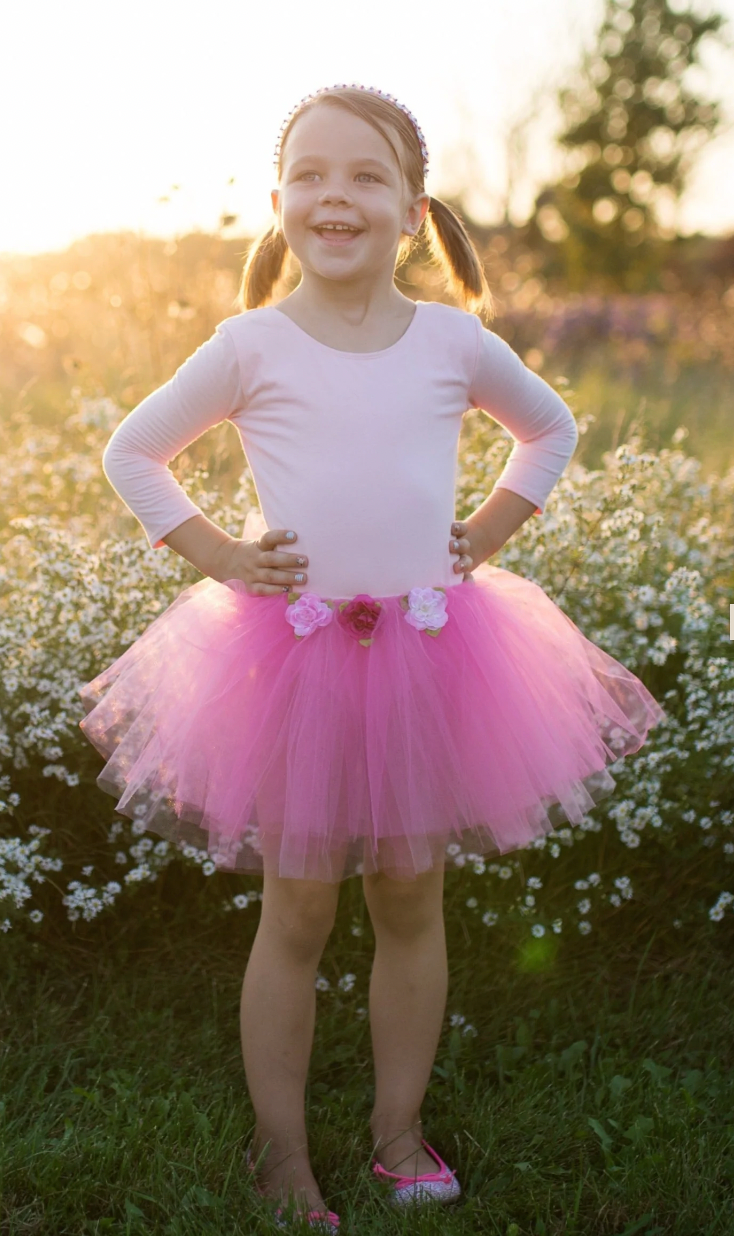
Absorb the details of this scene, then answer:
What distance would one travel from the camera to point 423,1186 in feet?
7.05

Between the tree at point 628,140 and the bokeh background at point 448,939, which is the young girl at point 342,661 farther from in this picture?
the tree at point 628,140

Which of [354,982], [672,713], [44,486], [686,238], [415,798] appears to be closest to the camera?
[415,798]

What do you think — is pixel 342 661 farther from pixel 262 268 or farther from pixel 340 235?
pixel 262 268

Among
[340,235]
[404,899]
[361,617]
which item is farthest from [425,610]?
[340,235]

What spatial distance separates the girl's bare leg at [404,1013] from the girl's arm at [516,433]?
0.73 meters

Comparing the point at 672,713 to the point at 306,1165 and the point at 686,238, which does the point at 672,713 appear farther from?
the point at 686,238

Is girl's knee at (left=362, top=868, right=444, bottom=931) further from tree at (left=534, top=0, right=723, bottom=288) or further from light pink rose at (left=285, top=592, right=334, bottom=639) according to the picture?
tree at (left=534, top=0, right=723, bottom=288)

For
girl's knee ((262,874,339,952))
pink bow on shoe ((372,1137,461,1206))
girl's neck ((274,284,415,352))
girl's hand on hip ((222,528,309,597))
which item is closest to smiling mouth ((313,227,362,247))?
girl's neck ((274,284,415,352))

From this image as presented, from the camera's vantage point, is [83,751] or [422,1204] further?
[83,751]

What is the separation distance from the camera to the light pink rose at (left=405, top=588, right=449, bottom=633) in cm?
209

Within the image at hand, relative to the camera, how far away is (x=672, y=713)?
323 cm

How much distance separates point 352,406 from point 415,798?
0.72 meters

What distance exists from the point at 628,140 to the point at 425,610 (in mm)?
23568

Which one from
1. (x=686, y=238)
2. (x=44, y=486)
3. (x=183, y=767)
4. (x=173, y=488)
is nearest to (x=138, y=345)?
(x=44, y=486)
